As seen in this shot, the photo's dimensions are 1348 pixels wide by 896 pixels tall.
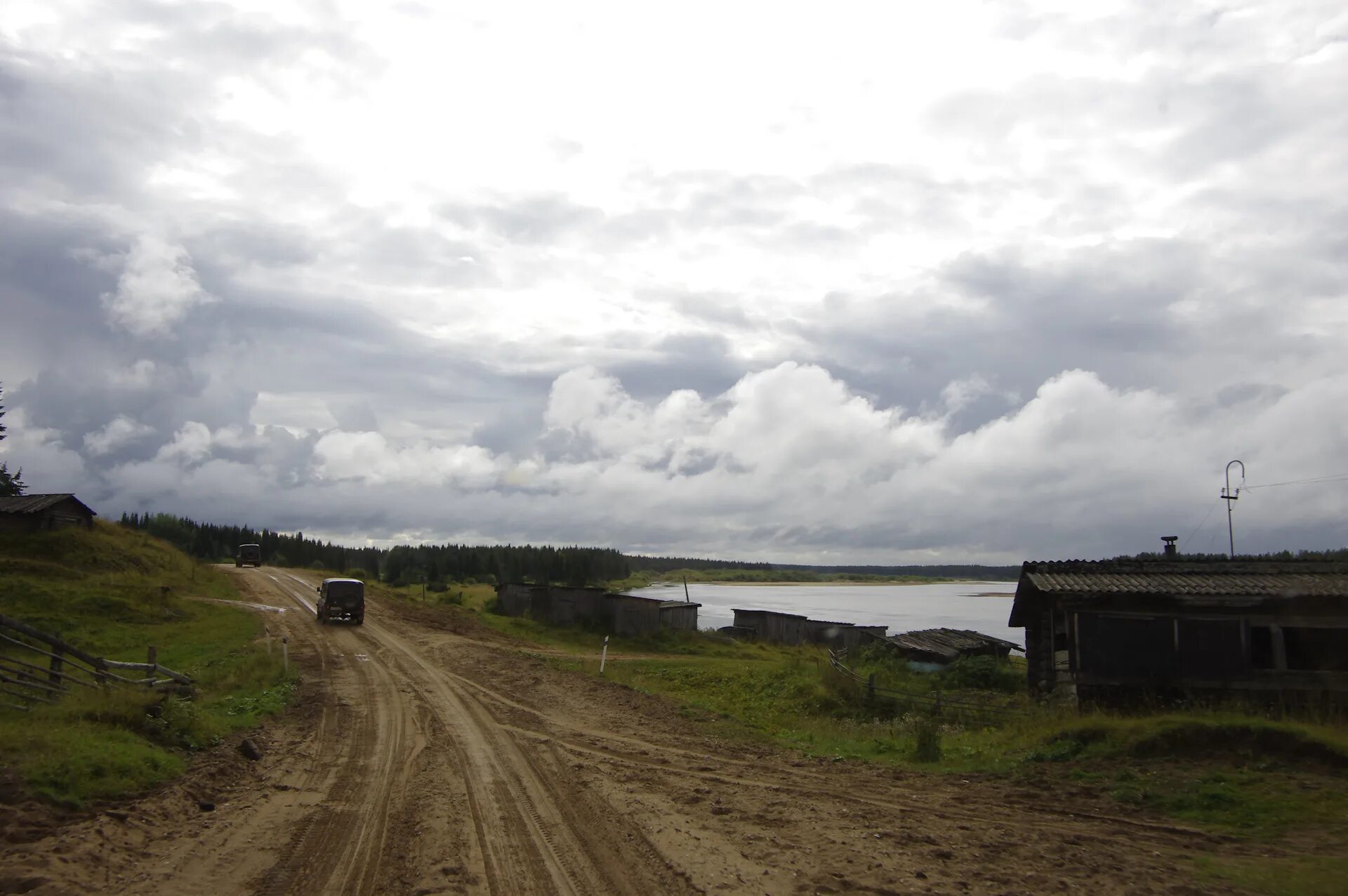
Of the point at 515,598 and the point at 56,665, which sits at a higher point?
the point at 56,665

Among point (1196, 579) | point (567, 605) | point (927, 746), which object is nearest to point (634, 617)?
point (567, 605)

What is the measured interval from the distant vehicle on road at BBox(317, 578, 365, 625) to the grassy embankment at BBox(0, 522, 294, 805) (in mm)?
3074

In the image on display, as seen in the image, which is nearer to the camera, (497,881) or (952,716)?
(497,881)

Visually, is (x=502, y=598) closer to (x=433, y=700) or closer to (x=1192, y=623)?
(x=433, y=700)

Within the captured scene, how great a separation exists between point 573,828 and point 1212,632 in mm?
15544

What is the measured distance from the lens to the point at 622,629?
47125 mm

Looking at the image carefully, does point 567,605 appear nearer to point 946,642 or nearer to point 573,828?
point 946,642

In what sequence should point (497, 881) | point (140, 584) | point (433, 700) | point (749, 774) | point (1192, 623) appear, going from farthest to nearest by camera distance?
point (140, 584)
point (433, 700)
point (1192, 623)
point (749, 774)
point (497, 881)

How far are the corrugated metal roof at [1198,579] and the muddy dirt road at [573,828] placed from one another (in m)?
8.35

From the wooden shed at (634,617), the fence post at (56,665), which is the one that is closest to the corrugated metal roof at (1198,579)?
the fence post at (56,665)

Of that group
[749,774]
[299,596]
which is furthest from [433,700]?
[299,596]

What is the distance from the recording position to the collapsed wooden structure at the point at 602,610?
4747 centimetres

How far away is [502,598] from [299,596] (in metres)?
12.2

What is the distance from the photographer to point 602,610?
48031 millimetres
